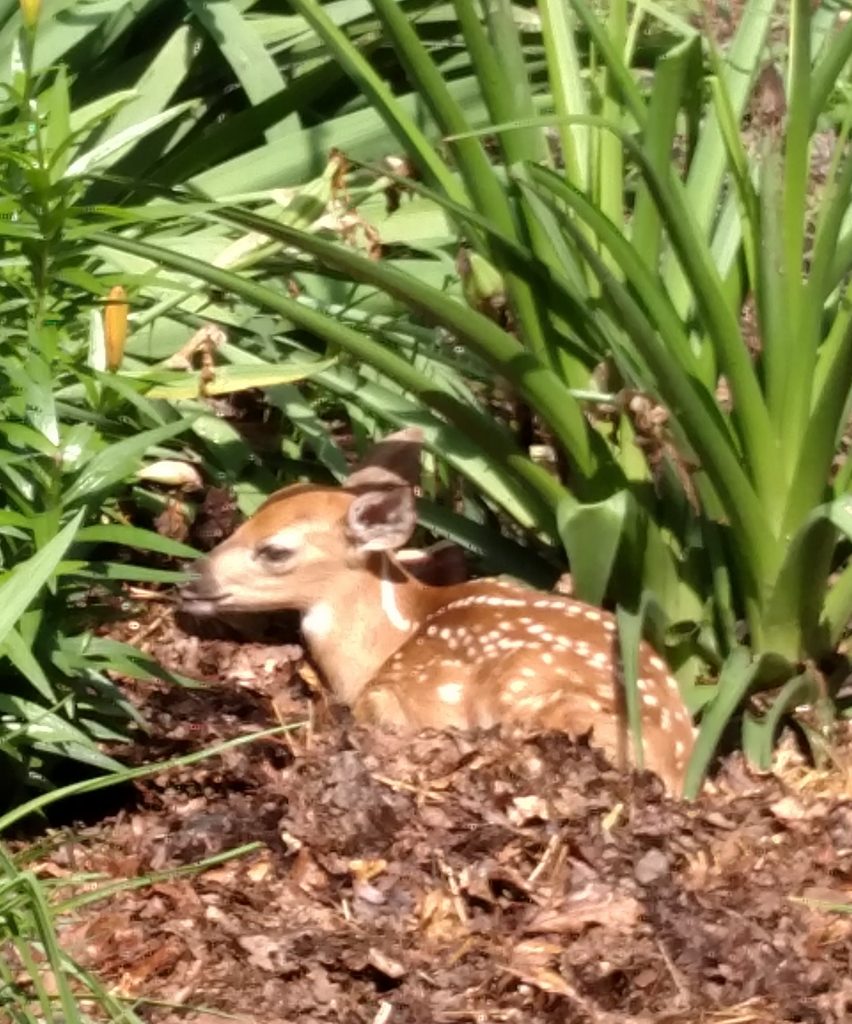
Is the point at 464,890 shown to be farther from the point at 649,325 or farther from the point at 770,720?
the point at 649,325

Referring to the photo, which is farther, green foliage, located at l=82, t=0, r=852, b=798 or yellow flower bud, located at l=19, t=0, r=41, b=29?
green foliage, located at l=82, t=0, r=852, b=798

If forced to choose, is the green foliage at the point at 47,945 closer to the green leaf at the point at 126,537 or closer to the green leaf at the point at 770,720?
the green leaf at the point at 126,537

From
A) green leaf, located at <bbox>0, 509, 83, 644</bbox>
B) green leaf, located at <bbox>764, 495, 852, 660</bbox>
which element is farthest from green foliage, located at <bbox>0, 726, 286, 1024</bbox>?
green leaf, located at <bbox>764, 495, 852, 660</bbox>

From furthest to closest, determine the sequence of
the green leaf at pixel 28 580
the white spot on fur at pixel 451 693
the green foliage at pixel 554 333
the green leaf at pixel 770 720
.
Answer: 1. the white spot on fur at pixel 451 693
2. the green leaf at pixel 770 720
3. the green foliage at pixel 554 333
4. the green leaf at pixel 28 580

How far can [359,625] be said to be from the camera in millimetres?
5359

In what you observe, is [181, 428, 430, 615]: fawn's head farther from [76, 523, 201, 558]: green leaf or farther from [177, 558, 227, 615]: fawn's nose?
[76, 523, 201, 558]: green leaf

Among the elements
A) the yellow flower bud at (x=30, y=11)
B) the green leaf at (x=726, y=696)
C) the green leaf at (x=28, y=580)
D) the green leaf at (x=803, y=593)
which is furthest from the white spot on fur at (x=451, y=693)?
the yellow flower bud at (x=30, y=11)

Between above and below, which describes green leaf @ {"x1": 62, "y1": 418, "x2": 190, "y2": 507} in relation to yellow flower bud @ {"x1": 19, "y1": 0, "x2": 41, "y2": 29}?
below

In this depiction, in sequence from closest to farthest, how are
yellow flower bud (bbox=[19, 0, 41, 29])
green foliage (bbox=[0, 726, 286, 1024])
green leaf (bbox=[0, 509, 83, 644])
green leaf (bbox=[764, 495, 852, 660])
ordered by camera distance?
green foliage (bbox=[0, 726, 286, 1024]), green leaf (bbox=[0, 509, 83, 644]), yellow flower bud (bbox=[19, 0, 41, 29]), green leaf (bbox=[764, 495, 852, 660])

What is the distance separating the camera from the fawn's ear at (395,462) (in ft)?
17.0

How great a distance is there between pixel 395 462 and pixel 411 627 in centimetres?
43

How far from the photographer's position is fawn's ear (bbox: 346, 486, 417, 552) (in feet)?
16.9

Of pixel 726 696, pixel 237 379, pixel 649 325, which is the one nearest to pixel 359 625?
pixel 237 379

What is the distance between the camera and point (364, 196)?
6.28m
